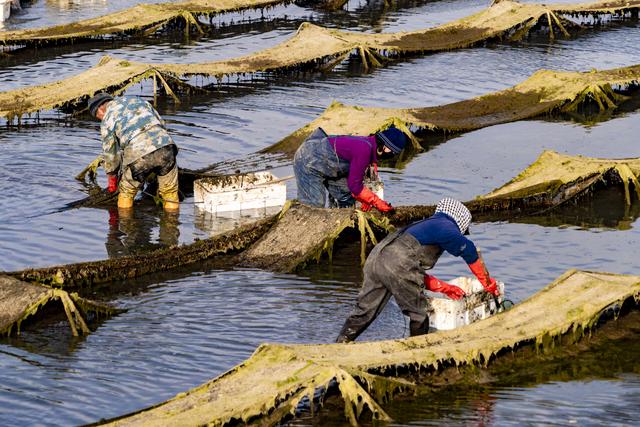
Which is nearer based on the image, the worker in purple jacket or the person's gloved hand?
the worker in purple jacket

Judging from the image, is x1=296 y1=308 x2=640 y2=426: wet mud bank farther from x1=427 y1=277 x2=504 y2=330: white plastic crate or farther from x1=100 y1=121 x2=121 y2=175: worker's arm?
x1=100 y1=121 x2=121 y2=175: worker's arm

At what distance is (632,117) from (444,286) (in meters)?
10.7

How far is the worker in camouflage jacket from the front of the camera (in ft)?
43.8

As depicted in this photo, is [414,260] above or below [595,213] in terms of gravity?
above

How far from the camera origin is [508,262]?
493 inches

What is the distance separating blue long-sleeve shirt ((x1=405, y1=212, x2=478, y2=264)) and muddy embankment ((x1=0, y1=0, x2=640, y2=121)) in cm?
884

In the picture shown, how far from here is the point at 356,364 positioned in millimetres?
8477

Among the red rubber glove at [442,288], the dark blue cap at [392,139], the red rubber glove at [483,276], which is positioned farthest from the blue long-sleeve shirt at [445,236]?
the dark blue cap at [392,139]

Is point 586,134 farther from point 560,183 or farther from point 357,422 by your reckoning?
point 357,422

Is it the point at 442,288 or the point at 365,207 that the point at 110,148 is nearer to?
the point at 365,207

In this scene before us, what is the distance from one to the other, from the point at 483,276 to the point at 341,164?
3.06 meters

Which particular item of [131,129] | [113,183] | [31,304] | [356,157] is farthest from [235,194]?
[31,304]

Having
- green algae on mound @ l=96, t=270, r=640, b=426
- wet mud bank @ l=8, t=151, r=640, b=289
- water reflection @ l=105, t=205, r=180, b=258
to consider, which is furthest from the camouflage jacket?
green algae on mound @ l=96, t=270, r=640, b=426

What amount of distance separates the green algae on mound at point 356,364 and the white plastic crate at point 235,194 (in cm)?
502
